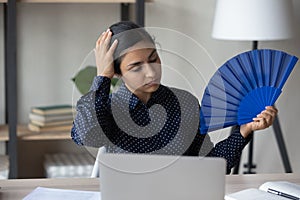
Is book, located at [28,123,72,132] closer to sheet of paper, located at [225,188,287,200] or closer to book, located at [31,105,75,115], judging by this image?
book, located at [31,105,75,115]

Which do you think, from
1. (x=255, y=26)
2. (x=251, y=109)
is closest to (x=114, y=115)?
(x=251, y=109)

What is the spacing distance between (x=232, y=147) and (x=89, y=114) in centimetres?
47

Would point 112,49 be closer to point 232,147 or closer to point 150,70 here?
point 150,70

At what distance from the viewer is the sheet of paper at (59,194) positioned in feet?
6.01

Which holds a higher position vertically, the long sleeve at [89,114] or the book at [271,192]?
the long sleeve at [89,114]

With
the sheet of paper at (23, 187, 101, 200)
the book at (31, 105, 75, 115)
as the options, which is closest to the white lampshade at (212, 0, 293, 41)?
the book at (31, 105, 75, 115)

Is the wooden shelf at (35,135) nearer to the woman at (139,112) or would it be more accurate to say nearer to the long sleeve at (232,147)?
the woman at (139,112)

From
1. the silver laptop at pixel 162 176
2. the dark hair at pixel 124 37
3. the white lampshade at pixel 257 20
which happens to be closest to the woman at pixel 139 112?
the dark hair at pixel 124 37

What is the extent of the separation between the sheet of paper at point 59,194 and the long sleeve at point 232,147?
0.43 metres

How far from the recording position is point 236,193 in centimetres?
186

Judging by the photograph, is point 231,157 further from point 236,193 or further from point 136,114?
point 136,114

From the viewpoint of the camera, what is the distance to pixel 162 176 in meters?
1.41

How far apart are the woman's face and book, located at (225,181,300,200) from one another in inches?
15.9

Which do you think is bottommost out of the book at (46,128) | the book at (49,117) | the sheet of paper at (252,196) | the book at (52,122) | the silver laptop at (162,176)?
the book at (46,128)
